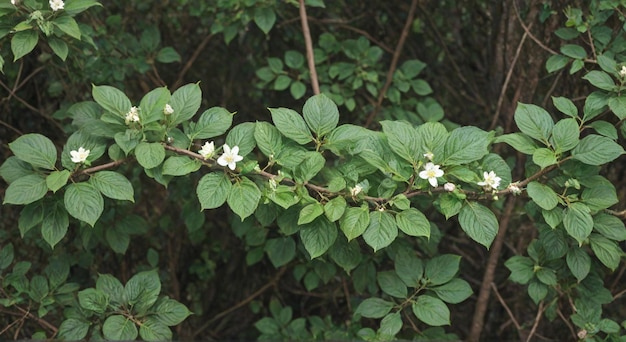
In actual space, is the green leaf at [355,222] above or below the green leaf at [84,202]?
above

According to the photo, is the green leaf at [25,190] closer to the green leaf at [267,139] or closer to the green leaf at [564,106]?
the green leaf at [267,139]

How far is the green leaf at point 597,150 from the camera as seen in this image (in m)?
1.95

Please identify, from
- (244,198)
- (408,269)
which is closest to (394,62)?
(408,269)

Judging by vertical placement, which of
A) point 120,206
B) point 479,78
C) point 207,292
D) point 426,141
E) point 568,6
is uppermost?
point 568,6

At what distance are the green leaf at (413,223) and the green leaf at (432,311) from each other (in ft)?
1.17

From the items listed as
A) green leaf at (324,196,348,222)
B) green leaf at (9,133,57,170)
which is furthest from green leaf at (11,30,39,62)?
green leaf at (324,196,348,222)

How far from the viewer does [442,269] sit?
7.48 feet

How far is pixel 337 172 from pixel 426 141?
28cm

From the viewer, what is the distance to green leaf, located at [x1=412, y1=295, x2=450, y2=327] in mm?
2152

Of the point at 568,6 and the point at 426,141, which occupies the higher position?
the point at 568,6

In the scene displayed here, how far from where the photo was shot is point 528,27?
2.69 metres

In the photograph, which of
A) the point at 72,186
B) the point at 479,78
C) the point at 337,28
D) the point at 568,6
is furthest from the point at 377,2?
the point at 72,186

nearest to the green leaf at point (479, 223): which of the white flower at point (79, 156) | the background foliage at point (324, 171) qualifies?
the background foliage at point (324, 171)

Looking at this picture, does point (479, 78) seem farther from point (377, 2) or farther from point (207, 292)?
point (207, 292)
